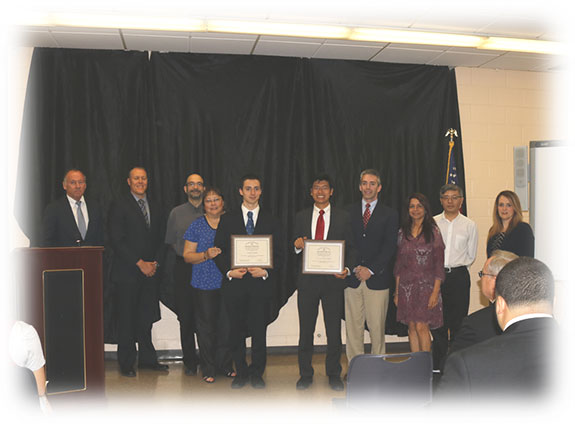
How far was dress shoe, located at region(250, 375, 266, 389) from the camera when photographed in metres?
4.38

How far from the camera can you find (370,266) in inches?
179

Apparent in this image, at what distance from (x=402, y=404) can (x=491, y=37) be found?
3882 mm

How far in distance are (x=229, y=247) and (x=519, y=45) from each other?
11.4ft

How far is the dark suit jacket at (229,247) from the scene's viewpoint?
4.34 metres

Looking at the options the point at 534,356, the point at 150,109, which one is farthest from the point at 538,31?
the point at 534,356

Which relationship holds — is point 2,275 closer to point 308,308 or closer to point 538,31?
point 308,308

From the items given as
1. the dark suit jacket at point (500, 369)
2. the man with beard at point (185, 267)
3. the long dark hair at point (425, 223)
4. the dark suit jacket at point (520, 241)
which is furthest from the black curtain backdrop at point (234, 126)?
the dark suit jacket at point (500, 369)

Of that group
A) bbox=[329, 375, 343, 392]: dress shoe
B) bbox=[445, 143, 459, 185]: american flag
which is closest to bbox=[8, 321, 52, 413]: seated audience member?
bbox=[329, 375, 343, 392]: dress shoe

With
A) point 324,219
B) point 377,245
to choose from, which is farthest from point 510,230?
point 324,219

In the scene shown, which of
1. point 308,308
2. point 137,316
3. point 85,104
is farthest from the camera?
point 85,104

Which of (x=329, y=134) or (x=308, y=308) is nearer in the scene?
(x=308, y=308)

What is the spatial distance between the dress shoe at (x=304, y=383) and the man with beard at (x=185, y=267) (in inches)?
40.9

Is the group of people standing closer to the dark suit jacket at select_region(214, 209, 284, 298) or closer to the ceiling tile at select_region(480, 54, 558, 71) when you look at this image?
the dark suit jacket at select_region(214, 209, 284, 298)

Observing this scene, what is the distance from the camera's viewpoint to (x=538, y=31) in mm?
4863
